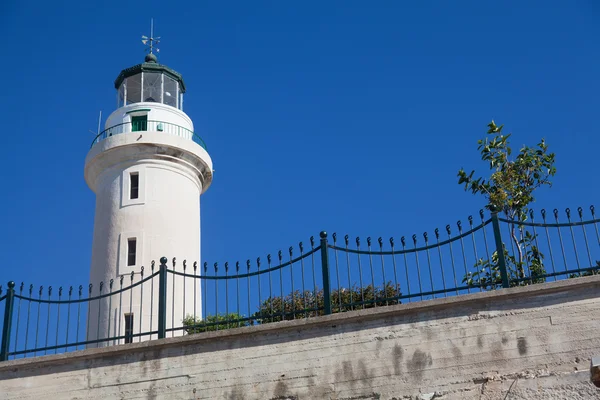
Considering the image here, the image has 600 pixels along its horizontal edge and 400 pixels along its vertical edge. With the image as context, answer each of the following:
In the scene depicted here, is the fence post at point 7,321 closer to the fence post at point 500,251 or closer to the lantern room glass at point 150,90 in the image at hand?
the fence post at point 500,251

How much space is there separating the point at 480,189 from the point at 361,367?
6499 mm

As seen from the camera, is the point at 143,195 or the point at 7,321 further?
the point at 143,195

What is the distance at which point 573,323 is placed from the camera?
9.05m

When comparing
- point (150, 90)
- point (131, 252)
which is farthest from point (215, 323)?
point (150, 90)

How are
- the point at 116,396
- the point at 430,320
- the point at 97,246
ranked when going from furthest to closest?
the point at 97,246
the point at 116,396
the point at 430,320

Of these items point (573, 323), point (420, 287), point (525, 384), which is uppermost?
point (420, 287)

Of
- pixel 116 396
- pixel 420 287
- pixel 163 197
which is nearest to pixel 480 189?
pixel 420 287

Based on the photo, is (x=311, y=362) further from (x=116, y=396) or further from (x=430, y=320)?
(x=116, y=396)

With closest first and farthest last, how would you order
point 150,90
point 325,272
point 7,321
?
point 325,272
point 7,321
point 150,90

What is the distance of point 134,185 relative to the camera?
21.8 metres

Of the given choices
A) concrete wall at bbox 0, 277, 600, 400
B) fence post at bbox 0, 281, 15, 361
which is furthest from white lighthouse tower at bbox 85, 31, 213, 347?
Answer: concrete wall at bbox 0, 277, 600, 400

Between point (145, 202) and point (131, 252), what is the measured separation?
146 cm

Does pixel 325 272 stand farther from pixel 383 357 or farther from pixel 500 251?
pixel 500 251

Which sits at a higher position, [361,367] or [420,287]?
[420,287]
